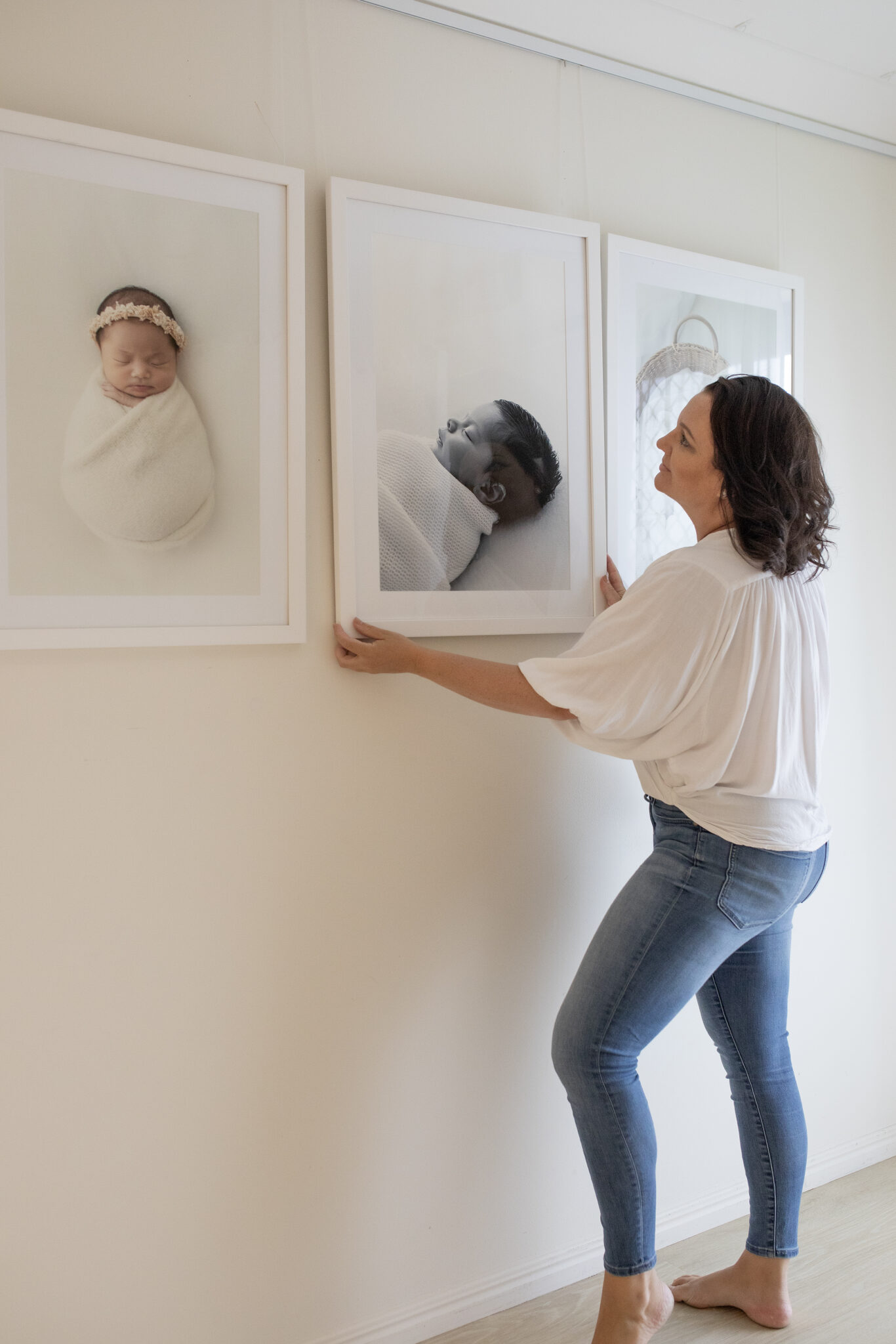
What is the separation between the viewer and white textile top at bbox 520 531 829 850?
144 centimetres

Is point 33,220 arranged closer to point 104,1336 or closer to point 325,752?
point 325,752

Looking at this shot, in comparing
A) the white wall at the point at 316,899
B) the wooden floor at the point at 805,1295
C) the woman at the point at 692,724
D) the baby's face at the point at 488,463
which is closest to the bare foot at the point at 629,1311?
the woman at the point at 692,724

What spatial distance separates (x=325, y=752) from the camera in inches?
63.7

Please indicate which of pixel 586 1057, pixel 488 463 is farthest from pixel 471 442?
pixel 586 1057

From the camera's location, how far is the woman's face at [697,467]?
62.1 inches

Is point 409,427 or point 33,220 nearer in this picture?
point 33,220

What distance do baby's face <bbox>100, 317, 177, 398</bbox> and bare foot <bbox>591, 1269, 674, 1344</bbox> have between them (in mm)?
1541

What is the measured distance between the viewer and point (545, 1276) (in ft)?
5.99

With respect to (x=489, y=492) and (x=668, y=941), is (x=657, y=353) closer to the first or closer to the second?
(x=489, y=492)

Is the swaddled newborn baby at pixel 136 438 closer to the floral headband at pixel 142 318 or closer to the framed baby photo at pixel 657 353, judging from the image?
the floral headband at pixel 142 318

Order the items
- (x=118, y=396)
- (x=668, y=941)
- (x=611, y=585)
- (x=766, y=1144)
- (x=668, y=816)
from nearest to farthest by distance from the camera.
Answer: (x=118, y=396) < (x=668, y=941) < (x=668, y=816) < (x=766, y=1144) < (x=611, y=585)

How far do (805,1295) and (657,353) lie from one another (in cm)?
181

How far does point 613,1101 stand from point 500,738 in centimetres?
63

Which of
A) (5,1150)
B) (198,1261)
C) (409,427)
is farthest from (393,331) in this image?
(198,1261)
